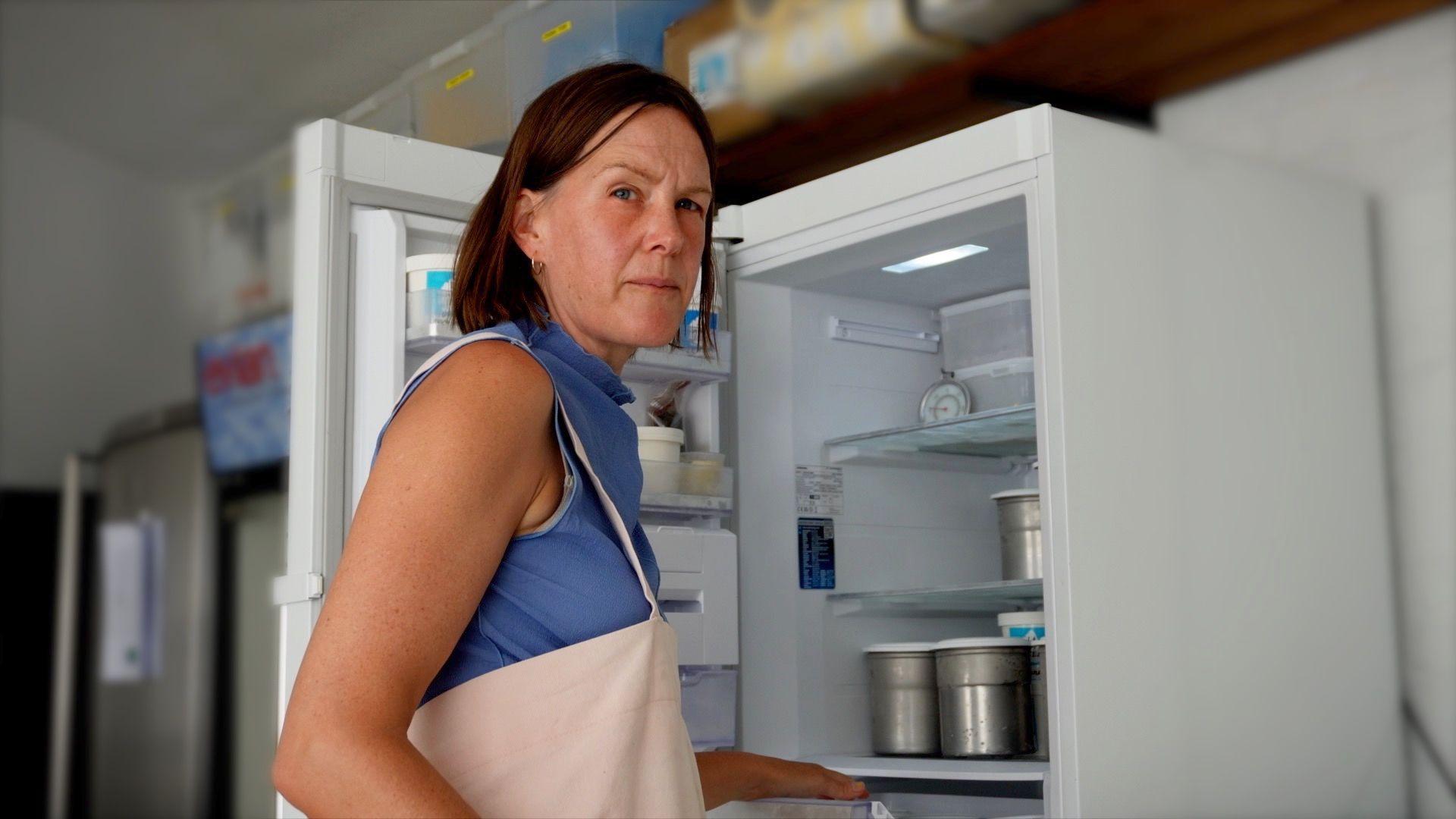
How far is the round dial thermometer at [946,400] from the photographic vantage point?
2398mm

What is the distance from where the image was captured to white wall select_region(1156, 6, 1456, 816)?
2363mm

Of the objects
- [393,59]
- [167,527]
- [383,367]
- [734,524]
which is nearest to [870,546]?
[734,524]

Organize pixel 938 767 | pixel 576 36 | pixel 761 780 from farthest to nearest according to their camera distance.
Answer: pixel 576 36, pixel 938 767, pixel 761 780

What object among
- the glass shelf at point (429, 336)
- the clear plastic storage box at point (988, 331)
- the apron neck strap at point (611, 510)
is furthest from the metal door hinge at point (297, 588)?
the clear plastic storage box at point (988, 331)

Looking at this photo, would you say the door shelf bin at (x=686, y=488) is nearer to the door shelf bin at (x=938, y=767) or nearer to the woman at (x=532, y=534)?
the door shelf bin at (x=938, y=767)

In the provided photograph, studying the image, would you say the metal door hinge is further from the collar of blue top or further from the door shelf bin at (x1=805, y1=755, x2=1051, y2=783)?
the collar of blue top

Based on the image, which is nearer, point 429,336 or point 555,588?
point 555,588

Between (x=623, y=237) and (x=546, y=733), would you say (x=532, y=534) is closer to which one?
(x=546, y=733)

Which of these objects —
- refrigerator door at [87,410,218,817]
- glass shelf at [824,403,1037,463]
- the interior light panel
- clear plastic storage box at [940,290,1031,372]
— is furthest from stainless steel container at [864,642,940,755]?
refrigerator door at [87,410,218,817]

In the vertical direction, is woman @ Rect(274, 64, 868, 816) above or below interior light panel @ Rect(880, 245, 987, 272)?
below

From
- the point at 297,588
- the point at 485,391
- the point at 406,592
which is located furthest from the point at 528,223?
the point at 297,588

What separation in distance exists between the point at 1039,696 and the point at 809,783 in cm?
93

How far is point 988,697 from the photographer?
7.22 feet

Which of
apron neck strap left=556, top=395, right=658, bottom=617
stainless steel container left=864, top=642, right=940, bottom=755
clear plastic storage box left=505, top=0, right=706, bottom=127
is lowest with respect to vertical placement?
stainless steel container left=864, top=642, right=940, bottom=755
